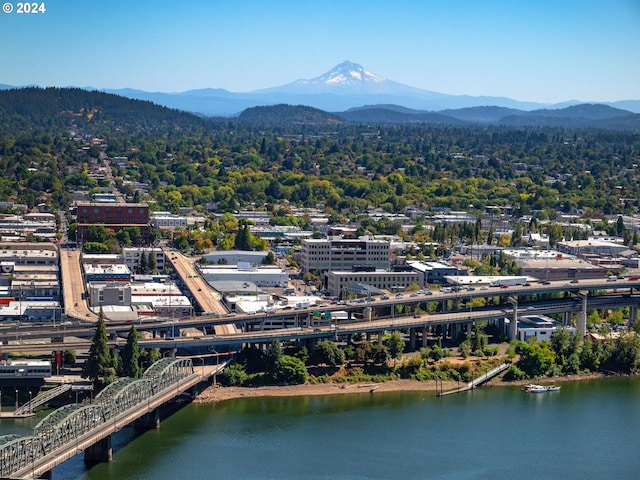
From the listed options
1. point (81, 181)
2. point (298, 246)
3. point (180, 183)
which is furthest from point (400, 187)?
point (298, 246)

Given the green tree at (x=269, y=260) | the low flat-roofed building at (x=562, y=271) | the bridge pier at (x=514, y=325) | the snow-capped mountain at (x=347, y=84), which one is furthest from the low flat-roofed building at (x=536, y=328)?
the snow-capped mountain at (x=347, y=84)

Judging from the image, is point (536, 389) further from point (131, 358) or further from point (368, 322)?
point (131, 358)

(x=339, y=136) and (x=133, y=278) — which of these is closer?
(x=133, y=278)

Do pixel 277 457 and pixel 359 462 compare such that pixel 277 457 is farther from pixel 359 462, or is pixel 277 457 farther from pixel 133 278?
pixel 133 278

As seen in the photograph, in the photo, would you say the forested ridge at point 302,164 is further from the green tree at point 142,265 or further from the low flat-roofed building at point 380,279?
the low flat-roofed building at point 380,279

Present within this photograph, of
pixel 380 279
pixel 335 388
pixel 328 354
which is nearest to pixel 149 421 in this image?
pixel 335 388
